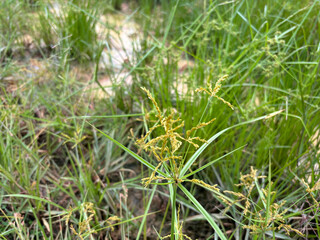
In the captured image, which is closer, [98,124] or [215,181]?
[215,181]

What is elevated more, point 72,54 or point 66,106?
point 72,54

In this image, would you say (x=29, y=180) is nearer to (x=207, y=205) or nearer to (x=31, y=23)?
(x=207, y=205)

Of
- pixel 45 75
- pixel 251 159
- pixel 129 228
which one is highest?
pixel 45 75

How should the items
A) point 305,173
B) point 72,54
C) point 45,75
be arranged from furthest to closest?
point 72,54 < point 45,75 < point 305,173

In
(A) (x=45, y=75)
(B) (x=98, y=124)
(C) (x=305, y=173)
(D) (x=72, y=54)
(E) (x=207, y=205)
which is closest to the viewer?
(C) (x=305, y=173)

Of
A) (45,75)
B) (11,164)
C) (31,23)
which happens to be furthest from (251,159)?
(31,23)

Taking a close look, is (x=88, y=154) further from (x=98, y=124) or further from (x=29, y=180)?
(x=29, y=180)
